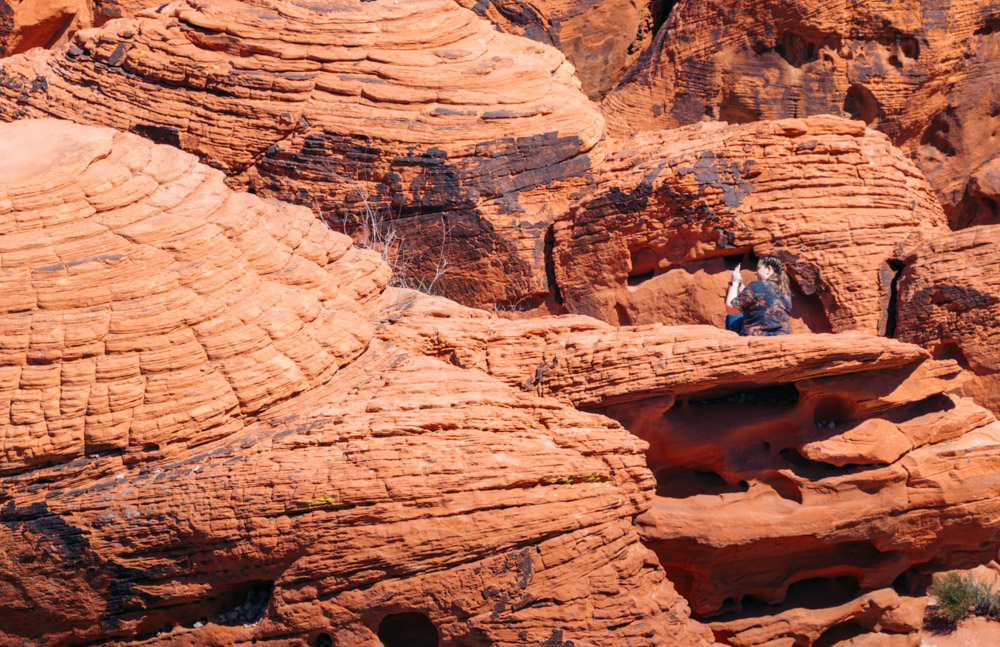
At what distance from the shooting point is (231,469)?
14.9 feet

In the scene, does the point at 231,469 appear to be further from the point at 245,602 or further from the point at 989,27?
the point at 989,27

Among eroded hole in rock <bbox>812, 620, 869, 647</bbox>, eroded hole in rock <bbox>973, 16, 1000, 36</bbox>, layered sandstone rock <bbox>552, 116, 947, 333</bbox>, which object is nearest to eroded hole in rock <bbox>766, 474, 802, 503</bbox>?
eroded hole in rock <bbox>812, 620, 869, 647</bbox>

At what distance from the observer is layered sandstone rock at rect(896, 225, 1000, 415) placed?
7.21 m

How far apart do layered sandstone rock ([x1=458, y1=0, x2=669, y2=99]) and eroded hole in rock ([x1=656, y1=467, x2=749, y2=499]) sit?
21.7 feet

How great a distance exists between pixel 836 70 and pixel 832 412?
580cm

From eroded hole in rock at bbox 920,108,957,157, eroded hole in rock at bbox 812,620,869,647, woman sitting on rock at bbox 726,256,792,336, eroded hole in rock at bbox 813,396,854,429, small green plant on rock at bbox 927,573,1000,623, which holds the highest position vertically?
A: eroded hole in rock at bbox 920,108,957,157

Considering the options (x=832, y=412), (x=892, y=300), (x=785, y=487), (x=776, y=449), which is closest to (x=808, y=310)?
(x=892, y=300)

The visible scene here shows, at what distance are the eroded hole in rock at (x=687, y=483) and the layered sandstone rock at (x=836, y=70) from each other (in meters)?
5.53

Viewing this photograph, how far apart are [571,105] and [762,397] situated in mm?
4047

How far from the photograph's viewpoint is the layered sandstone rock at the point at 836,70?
10523 mm

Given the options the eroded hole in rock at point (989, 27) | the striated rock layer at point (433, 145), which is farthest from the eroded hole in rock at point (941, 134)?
the striated rock layer at point (433, 145)

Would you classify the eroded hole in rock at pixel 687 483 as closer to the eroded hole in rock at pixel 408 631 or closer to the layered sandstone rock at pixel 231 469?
the layered sandstone rock at pixel 231 469

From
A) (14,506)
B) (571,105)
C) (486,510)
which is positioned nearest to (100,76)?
(571,105)

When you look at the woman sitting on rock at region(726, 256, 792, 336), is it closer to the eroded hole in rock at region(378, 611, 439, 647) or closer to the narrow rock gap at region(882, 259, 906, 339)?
the narrow rock gap at region(882, 259, 906, 339)
